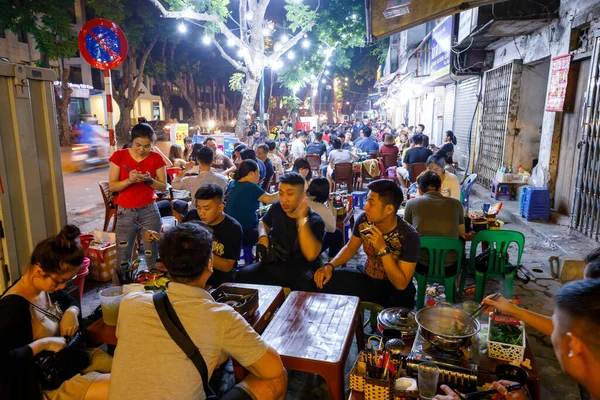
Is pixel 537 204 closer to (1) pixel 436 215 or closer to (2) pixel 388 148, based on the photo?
(1) pixel 436 215

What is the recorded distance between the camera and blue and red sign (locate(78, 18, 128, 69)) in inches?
215

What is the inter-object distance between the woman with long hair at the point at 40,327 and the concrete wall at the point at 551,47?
24.8ft

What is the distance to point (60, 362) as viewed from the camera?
8.11 feet

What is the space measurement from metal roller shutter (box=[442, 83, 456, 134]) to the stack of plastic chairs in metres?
8.21

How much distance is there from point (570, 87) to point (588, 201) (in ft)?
7.17

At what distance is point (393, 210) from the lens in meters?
3.54

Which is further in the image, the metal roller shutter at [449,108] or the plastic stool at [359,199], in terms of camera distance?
the metal roller shutter at [449,108]

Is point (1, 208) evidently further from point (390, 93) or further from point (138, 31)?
point (390, 93)

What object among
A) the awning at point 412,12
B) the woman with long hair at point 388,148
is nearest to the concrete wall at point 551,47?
the awning at point 412,12

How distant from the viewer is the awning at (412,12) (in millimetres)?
4988

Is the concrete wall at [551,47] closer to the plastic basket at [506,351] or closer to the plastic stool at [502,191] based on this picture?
the plastic stool at [502,191]

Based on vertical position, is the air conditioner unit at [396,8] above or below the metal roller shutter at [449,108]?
above

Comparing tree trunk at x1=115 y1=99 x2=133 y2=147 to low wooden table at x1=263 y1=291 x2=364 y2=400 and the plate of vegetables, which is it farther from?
the plate of vegetables

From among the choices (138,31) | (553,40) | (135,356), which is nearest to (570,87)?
(553,40)
